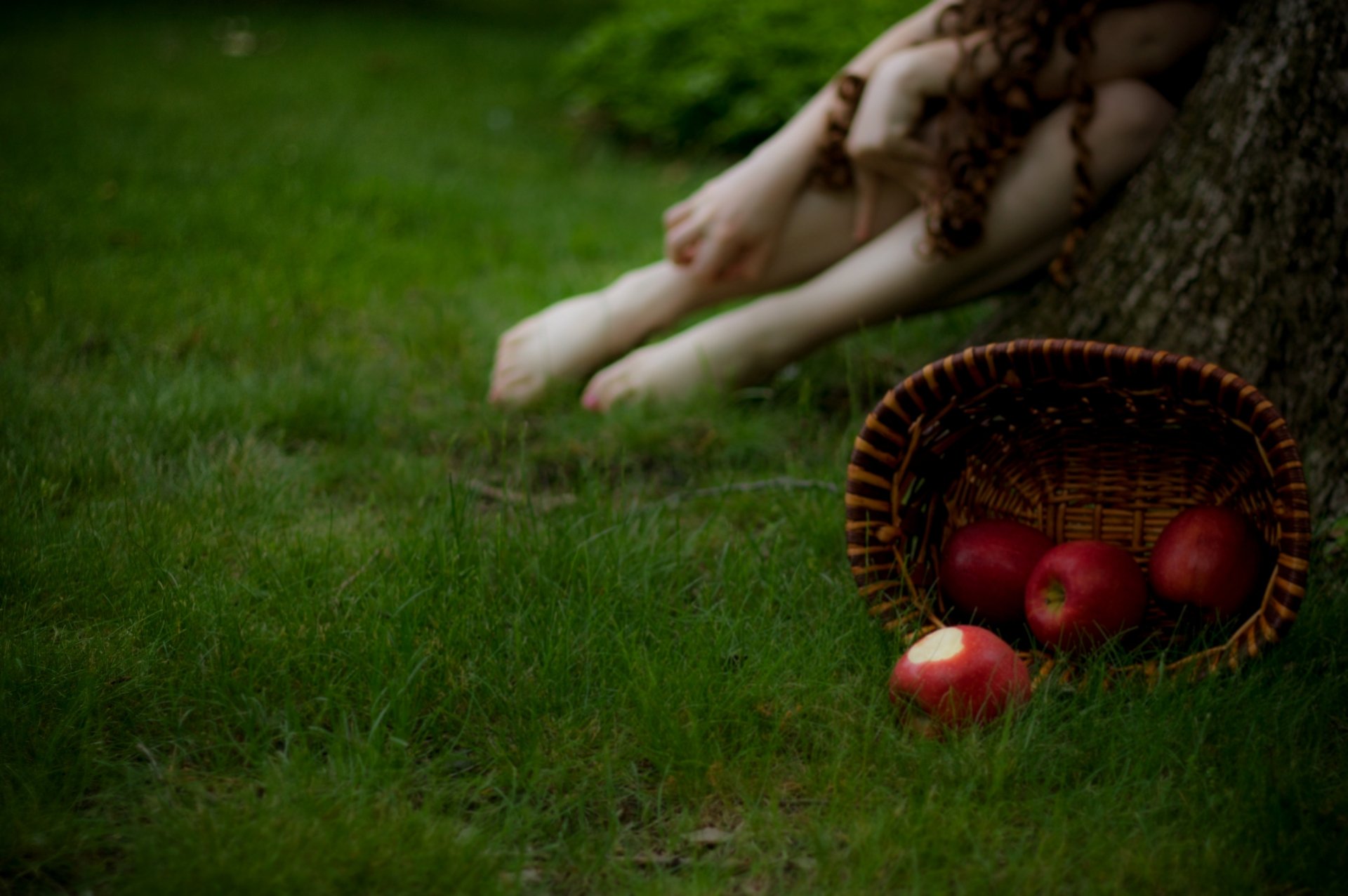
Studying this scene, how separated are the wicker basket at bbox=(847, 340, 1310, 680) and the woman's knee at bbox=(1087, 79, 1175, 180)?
72 centimetres

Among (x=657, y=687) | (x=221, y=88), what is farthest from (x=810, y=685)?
(x=221, y=88)

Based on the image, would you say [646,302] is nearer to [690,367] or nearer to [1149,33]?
[690,367]

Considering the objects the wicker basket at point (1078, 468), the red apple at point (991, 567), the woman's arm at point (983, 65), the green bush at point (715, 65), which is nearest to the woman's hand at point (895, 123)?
the woman's arm at point (983, 65)

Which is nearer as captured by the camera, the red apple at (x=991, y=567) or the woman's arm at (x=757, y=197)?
the red apple at (x=991, y=567)

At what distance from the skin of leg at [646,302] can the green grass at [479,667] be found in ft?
0.36

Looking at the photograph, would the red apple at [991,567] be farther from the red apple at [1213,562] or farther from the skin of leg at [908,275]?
the skin of leg at [908,275]

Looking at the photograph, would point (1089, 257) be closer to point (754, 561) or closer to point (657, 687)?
point (754, 561)

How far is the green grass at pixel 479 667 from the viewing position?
1.21m

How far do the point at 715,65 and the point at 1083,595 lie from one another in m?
4.35

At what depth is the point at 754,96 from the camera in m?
5.25

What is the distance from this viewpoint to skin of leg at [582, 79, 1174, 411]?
2209 mm

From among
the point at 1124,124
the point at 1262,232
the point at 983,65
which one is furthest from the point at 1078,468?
the point at 983,65

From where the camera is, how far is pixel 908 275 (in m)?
2.33

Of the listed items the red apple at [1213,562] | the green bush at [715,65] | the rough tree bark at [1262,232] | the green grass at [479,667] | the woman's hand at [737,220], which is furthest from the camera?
the green bush at [715,65]
